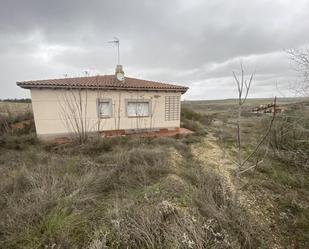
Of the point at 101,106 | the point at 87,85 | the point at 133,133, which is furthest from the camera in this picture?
the point at 133,133

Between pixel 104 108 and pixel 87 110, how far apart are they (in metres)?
0.93

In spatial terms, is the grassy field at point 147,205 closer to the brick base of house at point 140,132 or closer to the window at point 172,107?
the brick base of house at point 140,132

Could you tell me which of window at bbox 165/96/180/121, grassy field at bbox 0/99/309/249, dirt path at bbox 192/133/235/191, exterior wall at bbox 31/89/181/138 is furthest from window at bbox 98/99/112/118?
dirt path at bbox 192/133/235/191

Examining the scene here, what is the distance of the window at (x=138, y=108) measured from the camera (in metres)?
10.4

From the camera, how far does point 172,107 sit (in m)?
11.2

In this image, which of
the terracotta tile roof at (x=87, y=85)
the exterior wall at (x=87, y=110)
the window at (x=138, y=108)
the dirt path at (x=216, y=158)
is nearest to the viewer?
the dirt path at (x=216, y=158)

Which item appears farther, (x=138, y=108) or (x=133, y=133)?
(x=138, y=108)

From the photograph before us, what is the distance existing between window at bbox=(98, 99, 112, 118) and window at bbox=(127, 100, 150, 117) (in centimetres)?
112

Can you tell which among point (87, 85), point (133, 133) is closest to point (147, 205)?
point (133, 133)

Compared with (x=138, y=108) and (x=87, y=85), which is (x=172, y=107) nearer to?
(x=138, y=108)

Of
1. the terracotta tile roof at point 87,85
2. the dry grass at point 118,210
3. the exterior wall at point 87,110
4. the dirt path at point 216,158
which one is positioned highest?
the terracotta tile roof at point 87,85

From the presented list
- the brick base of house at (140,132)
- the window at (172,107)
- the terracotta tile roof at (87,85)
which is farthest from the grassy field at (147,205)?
the window at (172,107)

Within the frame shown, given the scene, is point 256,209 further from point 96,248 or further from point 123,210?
point 96,248

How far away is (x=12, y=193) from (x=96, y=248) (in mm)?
2591
